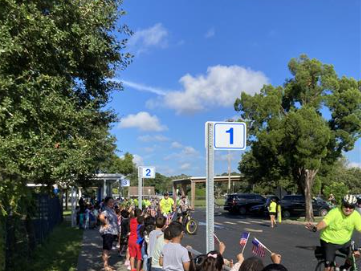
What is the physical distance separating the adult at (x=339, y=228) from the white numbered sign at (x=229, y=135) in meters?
2.00

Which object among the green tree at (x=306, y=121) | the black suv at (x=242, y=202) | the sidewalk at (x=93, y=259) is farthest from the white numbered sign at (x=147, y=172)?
the black suv at (x=242, y=202)

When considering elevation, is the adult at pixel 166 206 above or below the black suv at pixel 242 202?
above

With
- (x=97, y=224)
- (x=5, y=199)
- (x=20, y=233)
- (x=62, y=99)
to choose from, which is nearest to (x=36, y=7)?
(x=62, y=99)

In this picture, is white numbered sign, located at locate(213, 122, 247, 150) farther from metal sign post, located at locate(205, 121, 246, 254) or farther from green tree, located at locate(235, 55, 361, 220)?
green tree, located at locate(235, 55, 361, 220)

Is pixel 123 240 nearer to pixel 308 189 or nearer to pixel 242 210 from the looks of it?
pixel 308 189

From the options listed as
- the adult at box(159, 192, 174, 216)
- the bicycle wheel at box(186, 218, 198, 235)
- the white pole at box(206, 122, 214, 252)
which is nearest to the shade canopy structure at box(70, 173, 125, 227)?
the adult at box(159, 192, 174, 216)

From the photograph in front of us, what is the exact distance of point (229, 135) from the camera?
598 centimetres

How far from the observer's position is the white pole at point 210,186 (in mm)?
5676

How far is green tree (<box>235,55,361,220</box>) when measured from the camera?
87.6 feet

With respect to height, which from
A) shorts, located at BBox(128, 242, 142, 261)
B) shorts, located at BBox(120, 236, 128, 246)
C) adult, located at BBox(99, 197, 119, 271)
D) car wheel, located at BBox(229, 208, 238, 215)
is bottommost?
car wheel, located at BBox(229, 208, 238, 215)

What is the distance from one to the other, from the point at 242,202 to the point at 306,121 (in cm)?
1259

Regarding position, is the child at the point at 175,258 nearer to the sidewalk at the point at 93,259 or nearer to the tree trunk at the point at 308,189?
the sidewalk at the point at 93,259

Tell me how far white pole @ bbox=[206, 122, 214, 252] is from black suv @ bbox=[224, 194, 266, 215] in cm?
3182

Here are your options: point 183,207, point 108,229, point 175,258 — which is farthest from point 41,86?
point 183,207
